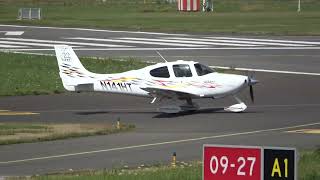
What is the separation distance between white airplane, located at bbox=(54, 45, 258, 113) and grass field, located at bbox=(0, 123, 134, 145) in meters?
3.39

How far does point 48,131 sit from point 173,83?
6.44m

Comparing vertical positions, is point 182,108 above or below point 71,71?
below

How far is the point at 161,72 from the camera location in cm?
3275

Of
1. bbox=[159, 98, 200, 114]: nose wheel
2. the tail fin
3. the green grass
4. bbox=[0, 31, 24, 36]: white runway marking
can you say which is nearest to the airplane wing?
bbox=[159, 98, 200, 114]: nose wheel

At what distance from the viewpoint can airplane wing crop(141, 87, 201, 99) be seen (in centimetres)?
3198

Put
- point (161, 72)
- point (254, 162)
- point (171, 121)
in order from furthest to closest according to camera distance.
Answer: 1. point (161, 72)
2. point (171, 121)
3. point (254, 162)

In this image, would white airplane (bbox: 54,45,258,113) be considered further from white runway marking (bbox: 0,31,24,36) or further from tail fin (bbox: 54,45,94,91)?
white runway marking (bbox: 0,31,24,36)

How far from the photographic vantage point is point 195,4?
9344 centimetres

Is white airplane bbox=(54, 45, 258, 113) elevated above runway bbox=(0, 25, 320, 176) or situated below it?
above

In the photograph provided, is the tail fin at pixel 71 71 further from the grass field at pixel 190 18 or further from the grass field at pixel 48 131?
the grass field at pixel 190 18

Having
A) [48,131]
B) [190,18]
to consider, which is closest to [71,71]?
[48,131]

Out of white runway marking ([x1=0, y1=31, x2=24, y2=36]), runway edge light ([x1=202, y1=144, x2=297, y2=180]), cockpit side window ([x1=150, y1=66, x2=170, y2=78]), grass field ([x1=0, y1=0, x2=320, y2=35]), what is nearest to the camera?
runway edge light ([x1=202, y1=144, x2=297, y2=180])

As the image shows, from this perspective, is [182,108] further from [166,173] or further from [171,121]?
[166,173]

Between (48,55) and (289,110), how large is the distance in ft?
74.0
